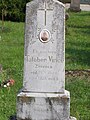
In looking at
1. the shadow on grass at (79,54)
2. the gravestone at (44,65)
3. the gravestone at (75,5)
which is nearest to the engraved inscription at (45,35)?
the gravestone at (44,65)

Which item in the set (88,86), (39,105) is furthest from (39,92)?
(88,86)

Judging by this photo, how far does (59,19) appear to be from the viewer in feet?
22.9

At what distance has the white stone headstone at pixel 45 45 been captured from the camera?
23.0 feet

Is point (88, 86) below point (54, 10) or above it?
below

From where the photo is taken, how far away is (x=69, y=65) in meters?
12.5

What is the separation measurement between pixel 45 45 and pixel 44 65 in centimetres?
26

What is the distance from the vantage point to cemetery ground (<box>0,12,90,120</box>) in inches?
347

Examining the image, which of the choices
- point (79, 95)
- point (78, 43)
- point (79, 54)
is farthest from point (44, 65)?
point (78, 43)

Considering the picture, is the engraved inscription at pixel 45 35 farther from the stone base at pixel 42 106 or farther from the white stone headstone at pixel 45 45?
the stone base at pixel 42 106

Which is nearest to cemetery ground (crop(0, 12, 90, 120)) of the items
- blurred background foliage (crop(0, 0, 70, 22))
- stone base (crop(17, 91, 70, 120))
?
blurred background foliage (crop(0, 0, 70, 22))

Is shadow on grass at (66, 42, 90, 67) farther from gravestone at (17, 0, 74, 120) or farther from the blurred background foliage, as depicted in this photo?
gravestone at (17, 0, 74, 120)

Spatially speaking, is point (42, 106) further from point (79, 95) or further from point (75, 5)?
point (75, 5)

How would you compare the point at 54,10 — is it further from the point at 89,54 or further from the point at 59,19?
the point at 89,54

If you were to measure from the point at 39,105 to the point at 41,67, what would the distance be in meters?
0.50
